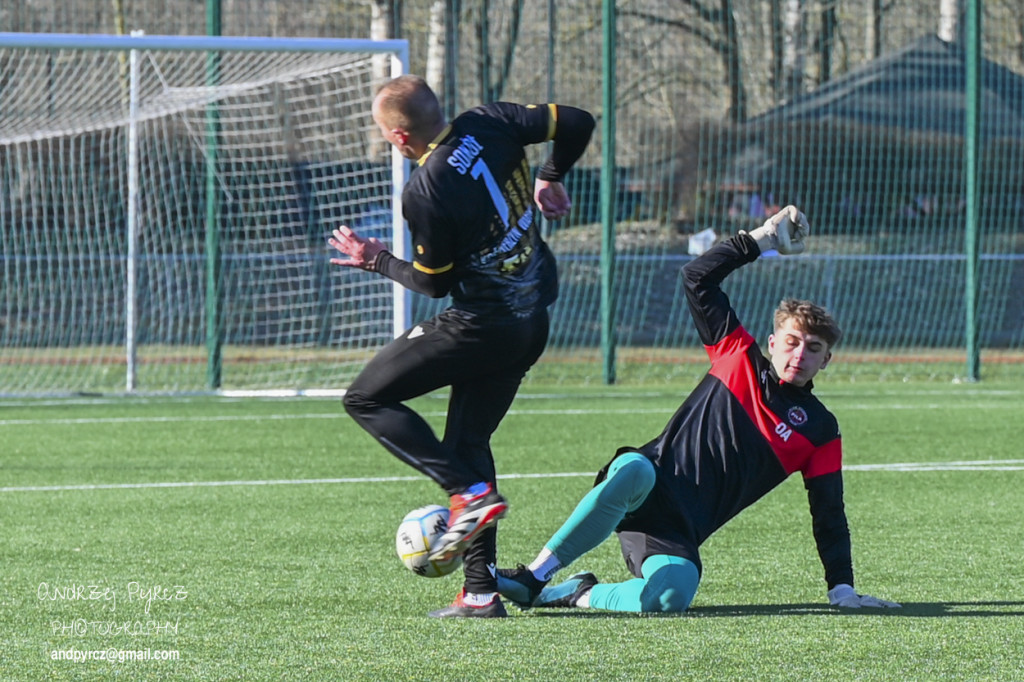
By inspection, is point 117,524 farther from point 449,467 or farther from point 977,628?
point 977,628

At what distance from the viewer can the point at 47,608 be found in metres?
4.80

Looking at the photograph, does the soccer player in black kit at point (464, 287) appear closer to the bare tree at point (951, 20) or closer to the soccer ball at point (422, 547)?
the soccer ball at point (422, 547)

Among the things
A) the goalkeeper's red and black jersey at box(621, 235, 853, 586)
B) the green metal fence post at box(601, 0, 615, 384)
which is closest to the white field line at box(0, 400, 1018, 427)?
the green metal fence post at box(601, 0, 615, 384)

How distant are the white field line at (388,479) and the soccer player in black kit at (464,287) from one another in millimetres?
3020

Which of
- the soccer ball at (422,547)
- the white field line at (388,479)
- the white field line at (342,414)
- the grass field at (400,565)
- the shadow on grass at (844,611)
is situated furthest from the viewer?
the white field line at (342,414)

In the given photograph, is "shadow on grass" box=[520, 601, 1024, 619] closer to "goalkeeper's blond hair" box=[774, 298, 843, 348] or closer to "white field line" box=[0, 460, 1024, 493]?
"goalkeeper's blond hair" box=[774, 298, 843, 348]

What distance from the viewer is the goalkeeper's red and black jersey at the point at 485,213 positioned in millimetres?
4707

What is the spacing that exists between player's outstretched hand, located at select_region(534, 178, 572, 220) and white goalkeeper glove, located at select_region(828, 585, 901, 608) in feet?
5.07

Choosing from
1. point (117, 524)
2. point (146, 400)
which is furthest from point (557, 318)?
point (117, 524)

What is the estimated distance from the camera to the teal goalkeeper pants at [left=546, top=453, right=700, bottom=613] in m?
4.77

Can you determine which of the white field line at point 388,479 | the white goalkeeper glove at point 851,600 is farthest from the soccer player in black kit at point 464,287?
the white field line at point 388,479

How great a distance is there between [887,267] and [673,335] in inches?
105

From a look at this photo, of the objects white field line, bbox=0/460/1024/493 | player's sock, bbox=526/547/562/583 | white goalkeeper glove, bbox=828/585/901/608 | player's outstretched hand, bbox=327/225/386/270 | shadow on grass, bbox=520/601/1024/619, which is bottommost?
white field line, bbox=0/460/1024/493

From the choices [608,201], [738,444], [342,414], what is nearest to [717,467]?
[738,444]
